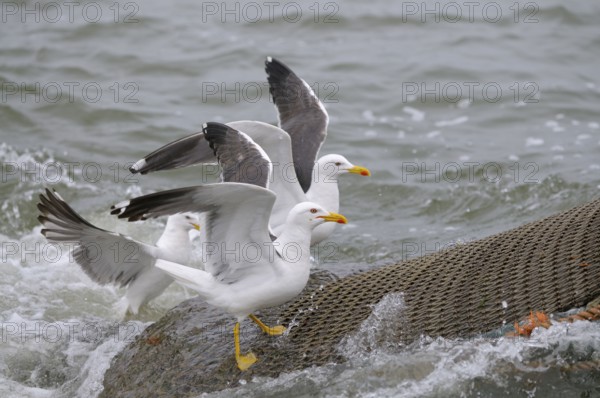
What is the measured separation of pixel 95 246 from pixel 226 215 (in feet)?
4.93

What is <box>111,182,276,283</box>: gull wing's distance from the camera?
4.52 meters

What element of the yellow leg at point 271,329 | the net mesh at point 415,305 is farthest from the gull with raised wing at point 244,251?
the net mesh at point 415,305

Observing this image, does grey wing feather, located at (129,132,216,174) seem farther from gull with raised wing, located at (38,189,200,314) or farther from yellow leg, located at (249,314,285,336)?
yellow leg, located at (249,314,285,336)

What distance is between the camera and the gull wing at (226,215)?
4523 millimetres

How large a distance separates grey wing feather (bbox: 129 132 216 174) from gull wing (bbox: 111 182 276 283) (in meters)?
1.29

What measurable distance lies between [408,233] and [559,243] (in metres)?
3.46

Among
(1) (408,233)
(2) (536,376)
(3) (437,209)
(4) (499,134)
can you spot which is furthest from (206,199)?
(4) (499,134)

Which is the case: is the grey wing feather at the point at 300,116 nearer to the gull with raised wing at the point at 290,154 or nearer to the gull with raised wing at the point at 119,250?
the gull with raised wing at the point at 290,154

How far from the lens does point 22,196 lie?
920cm

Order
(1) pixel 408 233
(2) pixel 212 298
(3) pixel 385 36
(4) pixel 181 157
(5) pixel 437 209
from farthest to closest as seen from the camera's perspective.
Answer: (3) pixel 385 36, (5) pixel 437 209, (1) pixel 408 233, (4) pixel 181 157, (2) pixel 212 298

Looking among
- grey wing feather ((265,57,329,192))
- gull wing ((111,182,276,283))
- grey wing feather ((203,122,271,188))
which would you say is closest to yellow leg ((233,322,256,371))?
gull wing ((111,182,276,283))

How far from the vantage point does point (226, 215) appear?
15.7ft

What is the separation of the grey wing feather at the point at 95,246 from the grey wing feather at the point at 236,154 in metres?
0.87

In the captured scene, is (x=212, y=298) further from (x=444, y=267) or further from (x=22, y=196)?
(x=22, y=196)
